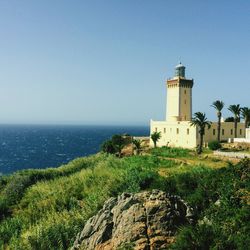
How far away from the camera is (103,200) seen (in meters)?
23.8

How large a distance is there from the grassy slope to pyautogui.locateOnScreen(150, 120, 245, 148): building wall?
13204mm

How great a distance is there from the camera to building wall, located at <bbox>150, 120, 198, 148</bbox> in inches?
2026

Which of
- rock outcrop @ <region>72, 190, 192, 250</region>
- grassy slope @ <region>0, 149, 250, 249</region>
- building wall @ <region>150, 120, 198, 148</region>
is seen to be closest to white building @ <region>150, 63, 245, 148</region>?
building wall @ <region>150, 120, 198, 148</region>

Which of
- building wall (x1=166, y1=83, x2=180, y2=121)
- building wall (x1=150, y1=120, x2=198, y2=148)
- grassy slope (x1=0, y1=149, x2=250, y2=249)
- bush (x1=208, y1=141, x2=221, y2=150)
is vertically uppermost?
building wall (x1=166, y1=83, x2=180, y2=121)

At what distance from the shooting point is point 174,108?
57.8 metres

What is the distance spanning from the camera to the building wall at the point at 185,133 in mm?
51594

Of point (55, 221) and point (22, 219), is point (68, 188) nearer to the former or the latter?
point (22, 219)

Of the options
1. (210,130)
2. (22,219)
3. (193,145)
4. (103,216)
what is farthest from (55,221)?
(210,130)

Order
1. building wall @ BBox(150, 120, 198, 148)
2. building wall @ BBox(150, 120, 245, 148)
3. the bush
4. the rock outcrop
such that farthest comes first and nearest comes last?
building wall @ BBox(150, 120, 245, 148) < building wall @ BBox(150, 120, 198, 148) < the bush < the rock outcrop

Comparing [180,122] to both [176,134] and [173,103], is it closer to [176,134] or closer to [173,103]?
[176,134]

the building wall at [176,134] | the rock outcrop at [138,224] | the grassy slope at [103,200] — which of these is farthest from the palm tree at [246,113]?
the rock outcrop at [138,224]

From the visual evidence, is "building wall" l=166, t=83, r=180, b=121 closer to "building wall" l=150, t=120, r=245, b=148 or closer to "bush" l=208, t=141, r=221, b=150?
"building wall" l=150, t=120, r=245, b=148

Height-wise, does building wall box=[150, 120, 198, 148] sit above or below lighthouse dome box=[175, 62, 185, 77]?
below

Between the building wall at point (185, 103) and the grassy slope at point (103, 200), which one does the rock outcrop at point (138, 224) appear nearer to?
the grassy slope at point (103, 200)
